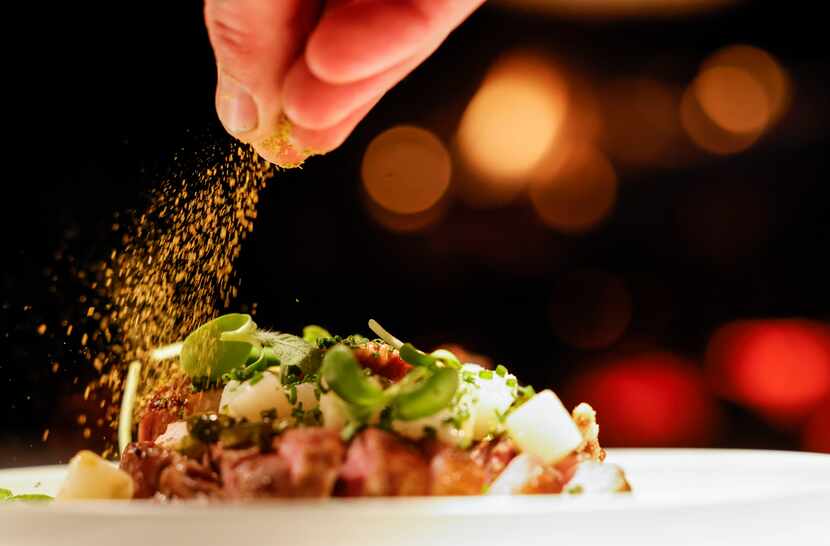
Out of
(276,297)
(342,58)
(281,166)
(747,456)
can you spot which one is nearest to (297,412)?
(281,166)

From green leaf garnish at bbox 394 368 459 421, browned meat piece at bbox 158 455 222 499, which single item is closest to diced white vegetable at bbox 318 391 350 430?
green leaf garnish at bbox 394 368 459 421

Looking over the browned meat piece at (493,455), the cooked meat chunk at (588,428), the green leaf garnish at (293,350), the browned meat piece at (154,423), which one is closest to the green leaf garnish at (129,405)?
the browned meat piece at (154,423)

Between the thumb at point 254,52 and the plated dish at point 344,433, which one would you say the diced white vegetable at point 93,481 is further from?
the thumb at point 254,52

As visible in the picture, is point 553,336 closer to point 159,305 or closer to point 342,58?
point 159,305

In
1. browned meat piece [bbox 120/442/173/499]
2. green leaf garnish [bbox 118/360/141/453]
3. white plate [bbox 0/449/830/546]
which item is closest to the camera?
white plate [bbox 0/449/830/546]

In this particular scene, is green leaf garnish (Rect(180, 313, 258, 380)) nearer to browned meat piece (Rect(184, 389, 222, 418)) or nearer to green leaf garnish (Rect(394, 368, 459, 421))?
browned meat piece (Rect(184, 389, 222, 418))

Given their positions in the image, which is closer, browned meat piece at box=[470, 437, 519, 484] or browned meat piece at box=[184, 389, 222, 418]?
browned meat piece at box=[470, 437, 519, 484]
